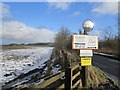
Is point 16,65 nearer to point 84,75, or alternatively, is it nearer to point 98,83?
point 98,83

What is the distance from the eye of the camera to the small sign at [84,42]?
25.4 feet

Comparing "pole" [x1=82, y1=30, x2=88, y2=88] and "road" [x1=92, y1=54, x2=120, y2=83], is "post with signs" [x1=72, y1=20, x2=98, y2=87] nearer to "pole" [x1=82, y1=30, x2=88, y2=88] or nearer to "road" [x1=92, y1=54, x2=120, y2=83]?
"pole" [x1=82, y1=30, x2=88, y2=88]

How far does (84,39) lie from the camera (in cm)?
793

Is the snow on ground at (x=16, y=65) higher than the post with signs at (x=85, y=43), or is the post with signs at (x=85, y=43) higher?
the post with signs at (x=85, y=43)

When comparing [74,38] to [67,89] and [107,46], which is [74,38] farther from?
[107,46]

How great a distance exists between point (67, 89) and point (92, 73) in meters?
3.81

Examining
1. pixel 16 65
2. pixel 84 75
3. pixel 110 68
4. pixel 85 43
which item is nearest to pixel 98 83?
pixel 84 75

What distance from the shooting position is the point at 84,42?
7.96 metres

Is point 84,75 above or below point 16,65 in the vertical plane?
above

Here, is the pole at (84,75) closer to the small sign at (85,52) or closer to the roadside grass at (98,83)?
the roadside grass at (98,83)

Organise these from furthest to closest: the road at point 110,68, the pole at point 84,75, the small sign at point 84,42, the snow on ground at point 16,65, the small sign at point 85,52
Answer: the snow on ground at point 16,65, the road at point 110,68, the pole at point 84,75, the small sign at point 85,52, the small sign at point 84,42

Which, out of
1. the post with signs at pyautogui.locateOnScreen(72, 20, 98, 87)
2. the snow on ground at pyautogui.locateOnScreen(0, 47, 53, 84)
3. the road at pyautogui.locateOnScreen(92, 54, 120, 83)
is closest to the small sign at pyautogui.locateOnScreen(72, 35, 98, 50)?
the post with signs at pyautogui.locateOnScreen(72, 20, 98, 87)

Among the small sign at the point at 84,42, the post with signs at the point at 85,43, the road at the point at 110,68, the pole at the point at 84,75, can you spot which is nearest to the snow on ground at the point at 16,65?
the road at the point at 110,68

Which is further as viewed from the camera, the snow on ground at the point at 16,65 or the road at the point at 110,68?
the snow on ground at the point at 16,65
